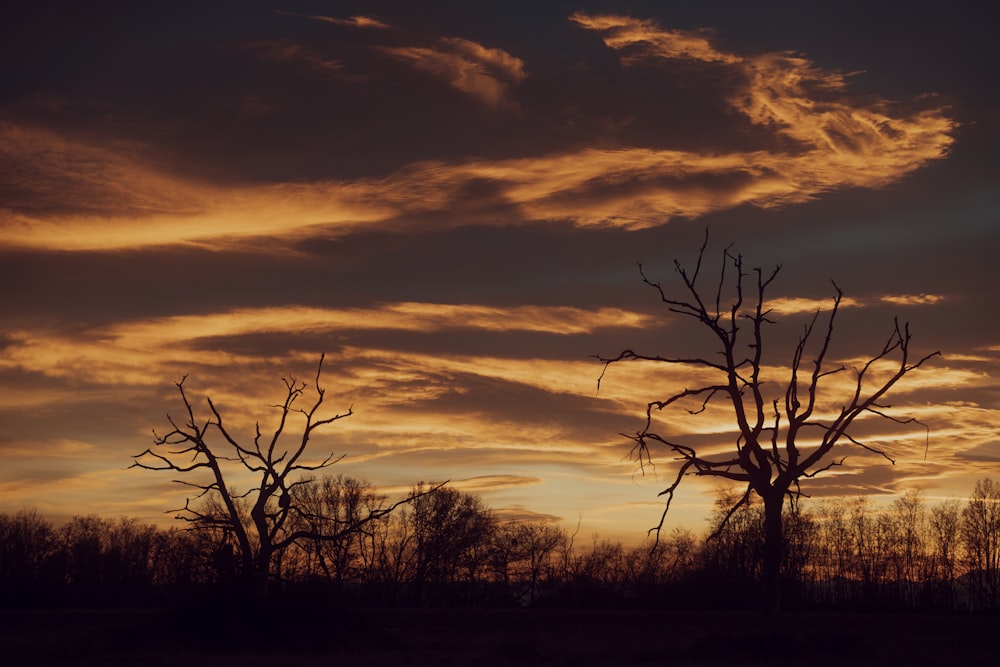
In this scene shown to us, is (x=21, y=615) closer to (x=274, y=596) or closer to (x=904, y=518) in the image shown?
(x=274, y=596)

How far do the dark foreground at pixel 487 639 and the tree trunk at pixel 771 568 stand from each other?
72 cm

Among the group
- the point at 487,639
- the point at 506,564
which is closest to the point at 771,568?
the point at 487,639

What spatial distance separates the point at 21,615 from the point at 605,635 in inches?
953

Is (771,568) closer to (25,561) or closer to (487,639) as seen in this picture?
(487,639)

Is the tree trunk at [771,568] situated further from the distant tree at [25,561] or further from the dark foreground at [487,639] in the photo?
the distant tree at [25,561]

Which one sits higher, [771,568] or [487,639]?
[771,568]

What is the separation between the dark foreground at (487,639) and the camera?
28953 mm

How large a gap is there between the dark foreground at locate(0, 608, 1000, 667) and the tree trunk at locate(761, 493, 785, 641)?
715mm

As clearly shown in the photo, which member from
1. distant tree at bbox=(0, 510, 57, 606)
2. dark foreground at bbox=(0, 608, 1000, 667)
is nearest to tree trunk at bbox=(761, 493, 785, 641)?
dark foreground at bbox=(0, 608, 1000, 667)

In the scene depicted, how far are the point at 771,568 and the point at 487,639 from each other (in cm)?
1327

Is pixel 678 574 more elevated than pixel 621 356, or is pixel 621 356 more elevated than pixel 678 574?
pixel 621 356

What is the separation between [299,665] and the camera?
2836 centimetres

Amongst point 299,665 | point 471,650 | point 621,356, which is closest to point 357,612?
point 471,650

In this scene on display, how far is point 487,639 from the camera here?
37.7 meters
